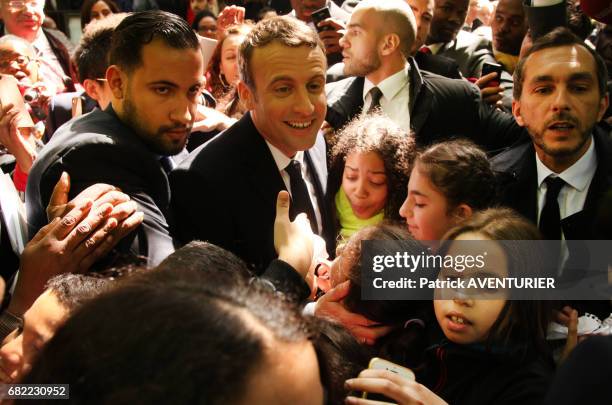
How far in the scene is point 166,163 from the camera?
199 cm

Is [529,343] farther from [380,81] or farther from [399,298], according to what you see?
[380,81]

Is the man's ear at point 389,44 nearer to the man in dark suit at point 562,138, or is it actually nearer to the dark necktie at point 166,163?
the man in dark suit at point 562,138

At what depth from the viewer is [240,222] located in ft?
6.16

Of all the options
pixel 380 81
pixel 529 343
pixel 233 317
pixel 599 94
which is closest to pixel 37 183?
pixel 233 317

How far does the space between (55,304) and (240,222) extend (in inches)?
29.4

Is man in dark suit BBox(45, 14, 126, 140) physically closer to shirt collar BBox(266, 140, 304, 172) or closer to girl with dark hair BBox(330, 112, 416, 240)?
shirt collar BBox(266, 140, 304, 172)

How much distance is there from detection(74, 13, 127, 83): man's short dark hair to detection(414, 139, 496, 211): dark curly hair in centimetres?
127

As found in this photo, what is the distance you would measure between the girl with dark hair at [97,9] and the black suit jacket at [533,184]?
9.07ft

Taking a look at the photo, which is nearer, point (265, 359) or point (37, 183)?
point (265, 359)

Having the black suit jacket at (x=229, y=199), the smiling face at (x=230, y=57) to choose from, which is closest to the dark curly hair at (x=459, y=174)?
the black suit jacket at (x=229, y=199)

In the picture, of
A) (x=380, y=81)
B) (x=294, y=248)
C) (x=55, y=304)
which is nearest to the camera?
(x=55, y=304)

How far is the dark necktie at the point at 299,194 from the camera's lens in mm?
2033

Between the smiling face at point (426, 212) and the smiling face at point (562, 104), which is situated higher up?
the smiling face at point (562, 104)

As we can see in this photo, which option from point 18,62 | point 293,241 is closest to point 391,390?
point 293,241
